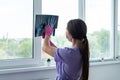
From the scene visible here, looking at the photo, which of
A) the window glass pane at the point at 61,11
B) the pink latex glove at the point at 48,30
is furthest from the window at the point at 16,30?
the pink latex glove at the point at 48,30

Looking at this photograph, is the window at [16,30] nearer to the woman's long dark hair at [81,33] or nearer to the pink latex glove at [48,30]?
the pink latex glove at [48,30]

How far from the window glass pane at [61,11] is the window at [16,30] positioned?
0.74 feet

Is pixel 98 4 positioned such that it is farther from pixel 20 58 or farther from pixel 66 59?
pixel 66 59

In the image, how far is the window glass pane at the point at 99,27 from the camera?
9.96 ft

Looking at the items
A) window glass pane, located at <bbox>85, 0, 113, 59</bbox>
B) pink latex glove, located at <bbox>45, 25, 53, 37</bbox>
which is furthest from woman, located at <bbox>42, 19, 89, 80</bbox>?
window glass pane, located at <bbox>85, 0, 113, 59</bbox>

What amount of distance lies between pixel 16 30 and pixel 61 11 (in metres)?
0.65

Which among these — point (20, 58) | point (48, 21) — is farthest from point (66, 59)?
point (20, 58)

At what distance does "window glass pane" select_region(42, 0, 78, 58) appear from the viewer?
2.65 meters

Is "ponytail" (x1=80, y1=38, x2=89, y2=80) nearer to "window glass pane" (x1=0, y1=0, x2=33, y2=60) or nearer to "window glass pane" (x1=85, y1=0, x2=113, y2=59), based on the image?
"window glass pane" (x1=0, y1=0, x2=33, y2=60)

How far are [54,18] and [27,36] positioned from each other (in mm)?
514

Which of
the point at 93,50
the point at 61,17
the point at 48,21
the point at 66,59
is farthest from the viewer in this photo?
the point at 93,50

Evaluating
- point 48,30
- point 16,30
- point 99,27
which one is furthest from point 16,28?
point 99,27

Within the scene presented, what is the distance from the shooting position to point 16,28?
241 cm

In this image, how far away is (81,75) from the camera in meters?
1.87
